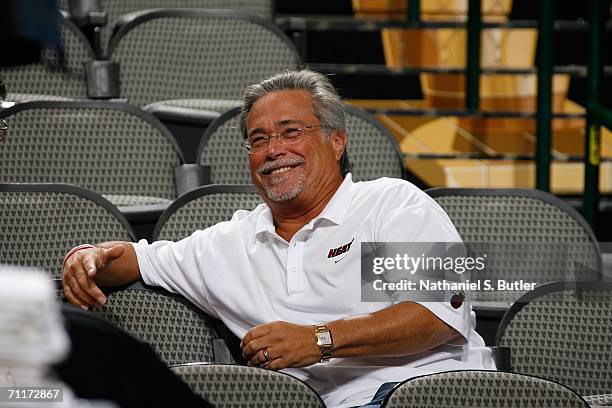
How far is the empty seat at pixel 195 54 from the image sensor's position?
9.76 feet

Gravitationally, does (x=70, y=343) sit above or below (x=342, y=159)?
above

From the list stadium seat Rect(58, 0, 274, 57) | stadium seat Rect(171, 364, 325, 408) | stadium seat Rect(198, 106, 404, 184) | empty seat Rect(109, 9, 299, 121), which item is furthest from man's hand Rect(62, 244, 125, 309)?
stadium seat Rect(58, 0, 274, 57)

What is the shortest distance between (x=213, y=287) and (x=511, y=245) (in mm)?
678

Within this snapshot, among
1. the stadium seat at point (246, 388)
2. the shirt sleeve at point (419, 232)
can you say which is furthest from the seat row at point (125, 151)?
the stadium seat at point (246, 388)

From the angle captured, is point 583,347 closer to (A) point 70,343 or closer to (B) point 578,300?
(B) point 578,300

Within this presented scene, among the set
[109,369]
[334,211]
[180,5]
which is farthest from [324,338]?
[180,5]

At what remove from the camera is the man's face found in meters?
1.77

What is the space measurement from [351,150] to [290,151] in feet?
1.96

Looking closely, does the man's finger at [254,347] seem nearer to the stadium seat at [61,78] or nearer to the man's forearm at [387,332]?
the man's forearm at [387,332]

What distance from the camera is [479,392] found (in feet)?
4.41

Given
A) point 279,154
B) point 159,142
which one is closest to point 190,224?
point 279,154

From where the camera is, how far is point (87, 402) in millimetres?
694

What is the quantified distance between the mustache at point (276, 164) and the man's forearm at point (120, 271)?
10.0 inches

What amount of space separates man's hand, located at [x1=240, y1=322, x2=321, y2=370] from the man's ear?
0.40 meters
